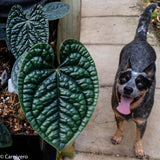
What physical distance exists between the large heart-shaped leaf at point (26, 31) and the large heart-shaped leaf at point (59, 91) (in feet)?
0.69

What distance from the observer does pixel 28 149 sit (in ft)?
4.19

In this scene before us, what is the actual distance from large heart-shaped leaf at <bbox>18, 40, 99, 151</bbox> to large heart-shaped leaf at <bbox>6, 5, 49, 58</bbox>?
0.21 metres

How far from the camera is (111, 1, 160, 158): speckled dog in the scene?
4.33ft

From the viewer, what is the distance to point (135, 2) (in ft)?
11.3

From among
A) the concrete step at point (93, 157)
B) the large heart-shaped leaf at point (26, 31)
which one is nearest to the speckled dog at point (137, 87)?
the concrete step at point (93, 157)

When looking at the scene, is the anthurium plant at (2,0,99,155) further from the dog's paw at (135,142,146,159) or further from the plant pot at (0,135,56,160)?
the dog's paw at (135,142,146,159)

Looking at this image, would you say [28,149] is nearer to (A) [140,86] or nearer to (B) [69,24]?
(A) [140,86]

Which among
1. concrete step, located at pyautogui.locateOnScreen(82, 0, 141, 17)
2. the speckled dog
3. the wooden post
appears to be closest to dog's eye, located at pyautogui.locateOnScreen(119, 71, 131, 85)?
the speckled dog

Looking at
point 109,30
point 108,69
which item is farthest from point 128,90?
point 109,30

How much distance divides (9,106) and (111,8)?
2.55m

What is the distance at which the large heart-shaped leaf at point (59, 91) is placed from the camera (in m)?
0.64

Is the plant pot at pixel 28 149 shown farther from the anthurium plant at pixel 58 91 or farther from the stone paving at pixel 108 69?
the anthurium plant at pixel 58 91

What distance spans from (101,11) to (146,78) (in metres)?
2.29

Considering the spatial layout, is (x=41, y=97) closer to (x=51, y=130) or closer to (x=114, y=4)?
(x=51, y=130)
